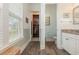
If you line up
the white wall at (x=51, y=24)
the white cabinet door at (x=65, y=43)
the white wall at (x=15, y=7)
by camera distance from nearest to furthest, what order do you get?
the white wall at (x=15, y=7) → the white wall at (x=51, y=24) → the white cabinet door at (x=65, y=43)

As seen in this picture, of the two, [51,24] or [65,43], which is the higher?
[51,24]

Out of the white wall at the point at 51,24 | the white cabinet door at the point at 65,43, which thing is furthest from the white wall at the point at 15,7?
the white cabinet door at the point at 65,43

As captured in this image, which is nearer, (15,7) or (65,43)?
(15,7)

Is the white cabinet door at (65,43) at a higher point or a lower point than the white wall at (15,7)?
lower

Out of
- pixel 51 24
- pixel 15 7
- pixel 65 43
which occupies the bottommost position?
pixel 65 43

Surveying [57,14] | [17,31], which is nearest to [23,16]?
[17,31]

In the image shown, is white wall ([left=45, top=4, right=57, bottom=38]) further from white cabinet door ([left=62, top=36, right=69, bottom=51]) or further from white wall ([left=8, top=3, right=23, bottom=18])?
white wall ([left=8, top=3, right=23, bottom=18])

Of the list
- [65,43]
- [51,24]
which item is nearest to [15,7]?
[51,24]

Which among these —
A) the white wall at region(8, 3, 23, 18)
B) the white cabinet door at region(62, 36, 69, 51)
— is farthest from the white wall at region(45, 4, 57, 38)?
the white wall at region(8, 3, 23, 18)

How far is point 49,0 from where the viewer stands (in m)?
1.17

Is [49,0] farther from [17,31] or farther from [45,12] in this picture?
[17,31]

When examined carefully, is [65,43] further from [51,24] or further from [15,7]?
[15,7]

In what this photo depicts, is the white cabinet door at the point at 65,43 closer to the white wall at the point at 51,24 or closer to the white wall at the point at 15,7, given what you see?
the white wall at the point at 51,24
